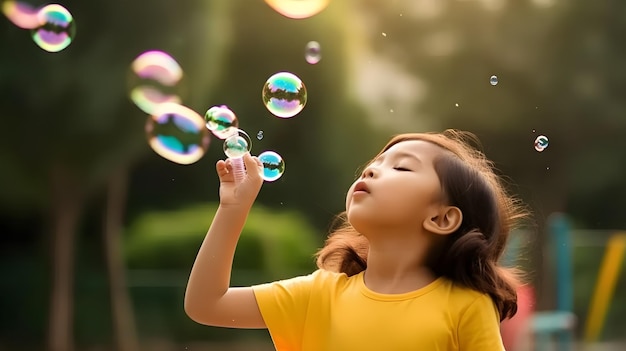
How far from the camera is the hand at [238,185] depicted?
1388mm

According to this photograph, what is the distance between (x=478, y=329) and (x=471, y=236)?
0.15 m

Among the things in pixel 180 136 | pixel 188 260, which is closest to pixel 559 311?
pixel 188 260

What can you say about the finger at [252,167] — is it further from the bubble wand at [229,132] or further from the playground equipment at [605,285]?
the playground equipment at [605,285]

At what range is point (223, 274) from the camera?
4.49 feet

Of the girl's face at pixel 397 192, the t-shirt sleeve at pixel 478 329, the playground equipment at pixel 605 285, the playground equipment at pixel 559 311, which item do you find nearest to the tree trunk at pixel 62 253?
the playground equipment at pixel 559 311

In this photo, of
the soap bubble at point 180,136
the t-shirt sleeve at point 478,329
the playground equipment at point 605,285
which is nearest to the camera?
the t-shirt sleeve at point 478,329

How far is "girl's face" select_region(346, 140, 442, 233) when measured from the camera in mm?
1330

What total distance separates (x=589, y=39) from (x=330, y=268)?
5.27 metres

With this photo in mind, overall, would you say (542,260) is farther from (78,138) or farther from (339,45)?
(78,138)

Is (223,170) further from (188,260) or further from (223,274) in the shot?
(188,260)

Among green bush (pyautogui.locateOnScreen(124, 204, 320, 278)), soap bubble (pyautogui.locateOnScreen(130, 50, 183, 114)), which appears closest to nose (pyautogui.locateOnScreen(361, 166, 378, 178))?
soap bubble (pyautogui.locateOnScreen(130, 50, 183, 114))

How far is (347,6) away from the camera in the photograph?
242 inches

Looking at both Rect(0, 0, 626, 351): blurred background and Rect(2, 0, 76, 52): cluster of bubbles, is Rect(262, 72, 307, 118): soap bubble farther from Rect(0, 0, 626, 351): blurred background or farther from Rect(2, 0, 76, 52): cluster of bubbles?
Rect(0, 0, 626, 351): blurred background

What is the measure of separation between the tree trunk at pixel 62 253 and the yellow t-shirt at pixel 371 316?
4.48 m
